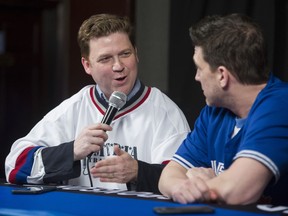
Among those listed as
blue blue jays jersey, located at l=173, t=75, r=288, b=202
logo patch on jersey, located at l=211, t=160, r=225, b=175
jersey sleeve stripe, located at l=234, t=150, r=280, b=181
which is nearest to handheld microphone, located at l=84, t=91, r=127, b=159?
blue blue jays jersey, located at l=173, t=75, r=288, b=202

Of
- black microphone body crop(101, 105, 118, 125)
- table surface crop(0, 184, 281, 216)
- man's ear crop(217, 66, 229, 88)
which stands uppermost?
man's ear crop(217, 66, 229, 88)

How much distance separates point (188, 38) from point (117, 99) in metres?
2.21

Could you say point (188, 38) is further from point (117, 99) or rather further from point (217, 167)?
point (217, 167)

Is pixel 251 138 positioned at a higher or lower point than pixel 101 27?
lower

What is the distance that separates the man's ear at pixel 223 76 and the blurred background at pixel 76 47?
222cm

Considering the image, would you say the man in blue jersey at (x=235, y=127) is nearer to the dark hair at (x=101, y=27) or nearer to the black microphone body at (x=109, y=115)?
the black microphone body at (x=109, y=115)

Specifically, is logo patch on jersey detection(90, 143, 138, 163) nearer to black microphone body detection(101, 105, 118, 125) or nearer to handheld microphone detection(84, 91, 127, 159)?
handheld microphone detection(84, 91, 127, 159)

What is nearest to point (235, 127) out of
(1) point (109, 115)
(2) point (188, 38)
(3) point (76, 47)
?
(1) point (109, 115)

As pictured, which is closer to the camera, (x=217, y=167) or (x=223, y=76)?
(x=223, y=76)

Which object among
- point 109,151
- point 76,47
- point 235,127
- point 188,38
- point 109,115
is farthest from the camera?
point 76,47

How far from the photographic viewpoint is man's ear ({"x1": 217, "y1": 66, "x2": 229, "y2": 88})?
7.31 ft

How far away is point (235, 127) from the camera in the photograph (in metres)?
2.33

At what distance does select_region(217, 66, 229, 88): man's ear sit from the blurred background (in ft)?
7.28

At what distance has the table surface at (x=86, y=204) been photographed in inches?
77.4
